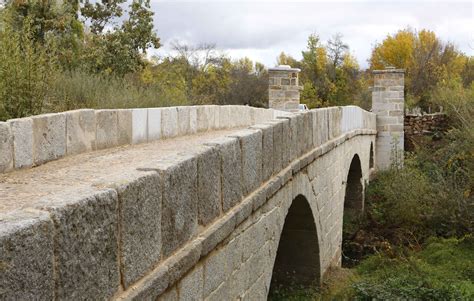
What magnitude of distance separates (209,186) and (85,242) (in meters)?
1.43

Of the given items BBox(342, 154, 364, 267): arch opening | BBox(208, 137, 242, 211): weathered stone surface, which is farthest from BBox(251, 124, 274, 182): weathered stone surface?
BBox(342, 154, 364, 267): arch opening

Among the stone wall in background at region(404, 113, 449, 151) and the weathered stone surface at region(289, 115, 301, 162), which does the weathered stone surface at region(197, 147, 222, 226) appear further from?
the stone wall in background at region(404, 113, 449, 151)

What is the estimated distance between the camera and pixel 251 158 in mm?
4480

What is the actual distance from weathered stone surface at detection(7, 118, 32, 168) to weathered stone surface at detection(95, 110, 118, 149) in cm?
104

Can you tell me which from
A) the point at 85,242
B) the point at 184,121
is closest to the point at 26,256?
the point at 85,242

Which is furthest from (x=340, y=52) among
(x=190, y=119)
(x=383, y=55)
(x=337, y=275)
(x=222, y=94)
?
(x=190, y=119)

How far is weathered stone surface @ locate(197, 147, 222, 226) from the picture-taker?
3.35m

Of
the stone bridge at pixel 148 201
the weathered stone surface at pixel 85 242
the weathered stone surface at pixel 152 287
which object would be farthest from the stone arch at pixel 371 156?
the weathered stone surface at pixel 85 242

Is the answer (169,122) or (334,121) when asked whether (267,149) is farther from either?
(334,121)

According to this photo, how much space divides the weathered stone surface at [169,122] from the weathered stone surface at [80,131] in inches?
54.5

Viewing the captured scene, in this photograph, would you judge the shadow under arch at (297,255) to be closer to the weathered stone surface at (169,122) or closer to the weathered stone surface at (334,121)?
the weathered stone surface at (334,121)

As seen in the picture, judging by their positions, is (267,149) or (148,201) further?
(267,149)

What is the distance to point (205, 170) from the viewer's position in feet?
11.2

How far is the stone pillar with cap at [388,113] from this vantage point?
60.4 feet
